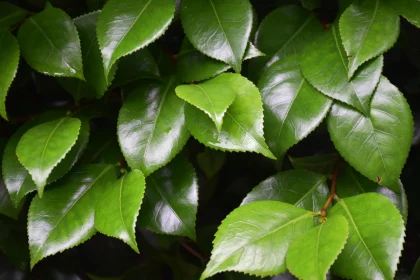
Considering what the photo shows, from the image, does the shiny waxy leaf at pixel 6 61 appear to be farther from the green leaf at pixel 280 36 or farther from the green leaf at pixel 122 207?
the green leaf at pixel 280 36

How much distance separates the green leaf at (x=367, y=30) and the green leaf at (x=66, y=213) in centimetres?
35

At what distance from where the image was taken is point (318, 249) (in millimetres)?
571

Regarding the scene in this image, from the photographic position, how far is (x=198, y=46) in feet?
2.23

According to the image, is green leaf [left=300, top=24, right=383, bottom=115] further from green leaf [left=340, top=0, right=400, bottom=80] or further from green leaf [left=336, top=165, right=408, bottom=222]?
green leaf [left=336, top=165, right=408, bottom=222]

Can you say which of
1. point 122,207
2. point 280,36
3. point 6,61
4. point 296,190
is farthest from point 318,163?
point 6,61

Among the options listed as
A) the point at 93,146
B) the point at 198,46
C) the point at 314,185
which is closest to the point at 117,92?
the point at 93,146

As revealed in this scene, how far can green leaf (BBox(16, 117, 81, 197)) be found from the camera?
0.64 meters

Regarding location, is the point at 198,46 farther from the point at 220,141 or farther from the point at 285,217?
the point at 285,217

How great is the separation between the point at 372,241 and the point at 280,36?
321 mm

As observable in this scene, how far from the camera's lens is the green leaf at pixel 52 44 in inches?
26.9

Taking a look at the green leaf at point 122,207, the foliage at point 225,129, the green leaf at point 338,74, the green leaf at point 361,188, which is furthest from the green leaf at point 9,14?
the green leaf at point 361,188

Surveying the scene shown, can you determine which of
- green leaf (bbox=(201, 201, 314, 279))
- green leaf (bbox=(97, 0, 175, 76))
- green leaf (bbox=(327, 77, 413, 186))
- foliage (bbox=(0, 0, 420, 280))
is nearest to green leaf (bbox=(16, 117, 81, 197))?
foliage (bbox=(0, 0, 420, 280))

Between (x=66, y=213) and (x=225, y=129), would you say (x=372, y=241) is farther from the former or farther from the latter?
(x=66, y=213)

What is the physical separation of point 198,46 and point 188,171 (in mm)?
172
